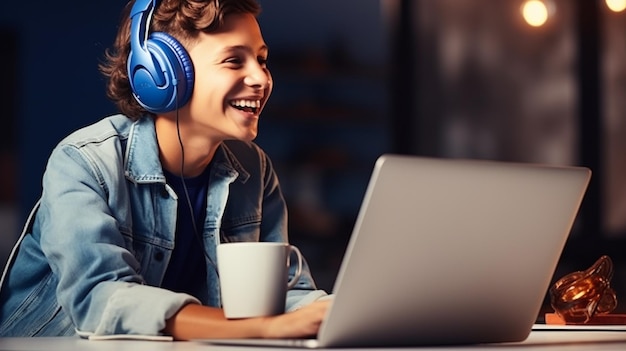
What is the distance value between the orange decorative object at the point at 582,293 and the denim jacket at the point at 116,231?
366 mm

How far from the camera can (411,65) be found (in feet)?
13.9

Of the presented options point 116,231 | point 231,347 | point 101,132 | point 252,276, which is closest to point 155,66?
point 101,132

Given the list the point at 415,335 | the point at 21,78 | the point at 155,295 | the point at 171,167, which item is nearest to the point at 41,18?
the point at 21,78

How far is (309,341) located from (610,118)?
11.2ft

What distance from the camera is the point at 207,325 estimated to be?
1127 mm

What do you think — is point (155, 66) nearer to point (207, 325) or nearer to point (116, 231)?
point (116, 231)

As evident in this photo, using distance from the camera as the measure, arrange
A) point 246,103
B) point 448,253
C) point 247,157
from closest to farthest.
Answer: point 448,253, point 246,103, point 247,157

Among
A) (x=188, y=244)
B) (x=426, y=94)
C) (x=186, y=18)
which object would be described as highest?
(x=186, y=18)

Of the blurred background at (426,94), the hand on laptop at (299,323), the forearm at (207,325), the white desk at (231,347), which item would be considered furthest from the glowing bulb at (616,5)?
the hand on laptop at (299,323)

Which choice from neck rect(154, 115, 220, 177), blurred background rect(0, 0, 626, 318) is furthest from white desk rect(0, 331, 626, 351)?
blurred background rect(0, 0, 626, 318)

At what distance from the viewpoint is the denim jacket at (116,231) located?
1.24m

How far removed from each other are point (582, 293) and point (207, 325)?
→ 480 mm

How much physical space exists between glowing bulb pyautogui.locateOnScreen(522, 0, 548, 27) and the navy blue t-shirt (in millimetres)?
2770

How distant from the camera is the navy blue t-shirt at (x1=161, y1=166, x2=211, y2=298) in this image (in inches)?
63.6
